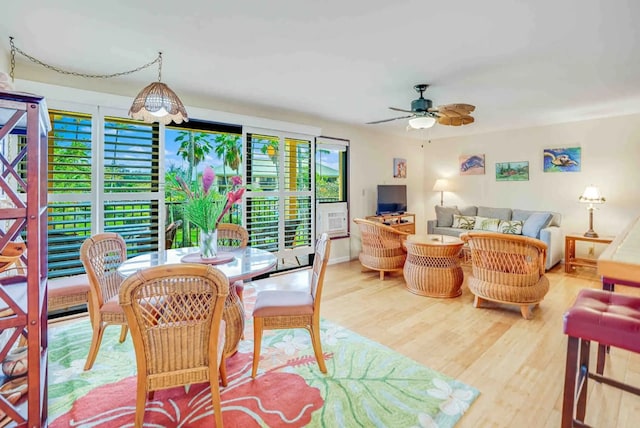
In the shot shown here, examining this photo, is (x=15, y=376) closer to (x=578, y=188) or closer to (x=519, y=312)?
(x=519, y=312)

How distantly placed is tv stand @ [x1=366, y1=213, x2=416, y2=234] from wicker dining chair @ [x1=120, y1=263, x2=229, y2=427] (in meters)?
4.45

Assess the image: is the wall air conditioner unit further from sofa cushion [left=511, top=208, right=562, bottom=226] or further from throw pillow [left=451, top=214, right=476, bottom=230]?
sofa cushion [left=511, top=208, right=562, bottom=226]

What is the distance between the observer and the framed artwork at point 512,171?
5.88 meters

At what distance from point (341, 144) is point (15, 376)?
5006 mm

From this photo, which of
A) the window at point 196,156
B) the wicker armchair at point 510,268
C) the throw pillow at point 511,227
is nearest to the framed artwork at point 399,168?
the throw pillow at point 511,227

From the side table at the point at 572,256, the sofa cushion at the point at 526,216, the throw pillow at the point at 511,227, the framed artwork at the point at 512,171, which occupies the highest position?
the framed artwork at the point at 512,171

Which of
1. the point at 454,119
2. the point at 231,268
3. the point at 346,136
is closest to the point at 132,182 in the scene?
the point at 231,268

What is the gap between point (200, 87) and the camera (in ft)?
11.9

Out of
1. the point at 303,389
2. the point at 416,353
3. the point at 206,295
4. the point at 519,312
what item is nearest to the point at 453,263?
the point at 519,312

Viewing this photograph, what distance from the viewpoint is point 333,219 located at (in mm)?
5547

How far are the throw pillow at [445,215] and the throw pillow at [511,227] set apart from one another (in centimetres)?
92

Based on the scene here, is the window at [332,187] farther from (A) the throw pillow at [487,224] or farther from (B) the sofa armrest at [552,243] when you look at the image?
(B) the sofa armrest at [552,243]

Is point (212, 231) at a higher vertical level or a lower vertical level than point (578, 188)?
lower

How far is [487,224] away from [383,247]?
8.11 feet
